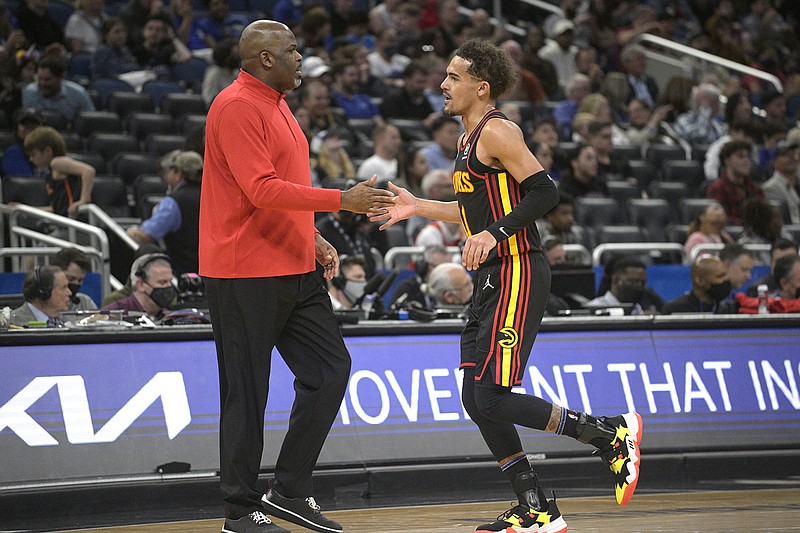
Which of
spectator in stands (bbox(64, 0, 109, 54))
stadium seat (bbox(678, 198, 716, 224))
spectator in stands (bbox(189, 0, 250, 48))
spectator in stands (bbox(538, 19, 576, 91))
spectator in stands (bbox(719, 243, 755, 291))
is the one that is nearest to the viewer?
spectator in stands (bbox(719, 243, 755, 291))

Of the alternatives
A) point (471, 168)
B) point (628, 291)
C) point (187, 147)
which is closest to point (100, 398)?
point (471, 168)

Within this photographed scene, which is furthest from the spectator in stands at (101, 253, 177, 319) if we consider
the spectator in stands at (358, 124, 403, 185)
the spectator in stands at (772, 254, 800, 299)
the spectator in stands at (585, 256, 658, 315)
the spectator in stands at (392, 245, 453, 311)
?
the spectator in stands at (772, 254, 800, 299)

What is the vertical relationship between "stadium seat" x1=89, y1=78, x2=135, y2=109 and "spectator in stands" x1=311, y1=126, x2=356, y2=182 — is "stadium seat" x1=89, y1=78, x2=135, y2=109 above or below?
above

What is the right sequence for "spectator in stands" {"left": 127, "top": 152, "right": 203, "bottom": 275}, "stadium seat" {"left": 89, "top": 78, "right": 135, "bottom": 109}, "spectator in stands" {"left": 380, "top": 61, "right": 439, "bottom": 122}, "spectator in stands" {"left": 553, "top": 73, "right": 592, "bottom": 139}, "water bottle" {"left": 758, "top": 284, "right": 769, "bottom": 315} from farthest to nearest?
"spectator in stands" {"left": 553, "top": 73, "right": 592, "bottom": 139}, "spectator in stands" {"left": 380, "top": 61, "right": 439, "bottom": 122}, "stadium seat" {"left": 89, "top": 78, "right": 135, "bottom": 109}, "spectator in stands" {"left": 127, "top": 152, "right": 203, "bottom": 275}, "water bottle" {"left": 758, "top": 284, "right": 769, "bottom": 315}

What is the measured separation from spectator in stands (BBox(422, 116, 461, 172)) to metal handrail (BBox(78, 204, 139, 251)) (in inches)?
128

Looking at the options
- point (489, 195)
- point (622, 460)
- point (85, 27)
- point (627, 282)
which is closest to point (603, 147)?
point (627, 282)

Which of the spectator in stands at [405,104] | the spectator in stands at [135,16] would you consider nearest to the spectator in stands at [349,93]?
the spectator in stands at [405,104]

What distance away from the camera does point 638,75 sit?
16.4 meters

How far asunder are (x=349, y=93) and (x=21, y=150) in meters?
4.08

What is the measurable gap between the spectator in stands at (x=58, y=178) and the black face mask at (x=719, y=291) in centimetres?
510

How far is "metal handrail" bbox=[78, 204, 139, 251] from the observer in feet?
31.6

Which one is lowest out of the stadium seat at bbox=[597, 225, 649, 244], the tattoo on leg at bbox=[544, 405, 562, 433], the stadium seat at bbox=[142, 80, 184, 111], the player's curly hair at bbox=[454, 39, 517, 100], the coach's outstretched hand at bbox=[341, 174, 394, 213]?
the stadium seat at bbox=[597, 225, 649, 244]

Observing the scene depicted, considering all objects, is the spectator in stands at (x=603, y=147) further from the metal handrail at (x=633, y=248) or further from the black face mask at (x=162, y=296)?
the black face mask at (x=162, y=296)

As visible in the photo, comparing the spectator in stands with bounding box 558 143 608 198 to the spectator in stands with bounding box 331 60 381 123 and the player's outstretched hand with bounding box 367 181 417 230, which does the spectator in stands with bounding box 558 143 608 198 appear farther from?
the player's outstretched hand with bounding box 367 181 417 230
